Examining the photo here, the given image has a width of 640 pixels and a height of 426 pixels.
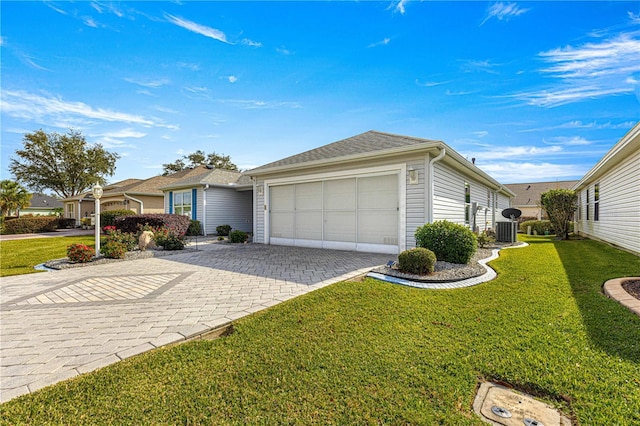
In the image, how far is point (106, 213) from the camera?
19.2 meters

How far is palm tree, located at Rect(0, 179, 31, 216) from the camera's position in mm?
24062

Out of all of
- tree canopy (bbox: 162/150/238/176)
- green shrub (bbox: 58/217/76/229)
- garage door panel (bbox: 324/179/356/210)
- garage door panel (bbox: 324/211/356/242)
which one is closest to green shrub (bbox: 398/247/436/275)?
garage door panel (bbox: 324/211/356/242)

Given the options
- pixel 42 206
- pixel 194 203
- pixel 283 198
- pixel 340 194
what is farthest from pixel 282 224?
pixel 42 206

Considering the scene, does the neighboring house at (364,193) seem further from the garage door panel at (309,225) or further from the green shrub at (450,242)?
the green shrub at (450,242)

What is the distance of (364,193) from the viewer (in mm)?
8703

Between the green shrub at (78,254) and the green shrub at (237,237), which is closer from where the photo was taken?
the green shrub at (78,254)

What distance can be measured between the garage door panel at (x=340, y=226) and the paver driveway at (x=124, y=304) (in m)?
1.55

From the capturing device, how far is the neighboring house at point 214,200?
15008 millimetres

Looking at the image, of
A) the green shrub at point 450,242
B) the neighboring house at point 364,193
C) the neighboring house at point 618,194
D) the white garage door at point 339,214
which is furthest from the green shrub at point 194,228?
the neighboring house at point 618,194

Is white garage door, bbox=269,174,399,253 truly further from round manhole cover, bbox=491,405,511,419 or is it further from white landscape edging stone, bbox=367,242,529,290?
round manhole cover, bbox=491,405,511,419

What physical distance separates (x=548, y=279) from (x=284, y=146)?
39.6 ft

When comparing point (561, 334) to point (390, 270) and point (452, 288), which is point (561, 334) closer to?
point (452, 288)

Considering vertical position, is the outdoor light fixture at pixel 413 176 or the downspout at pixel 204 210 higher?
the outdoor light fixture at pixel 413 176

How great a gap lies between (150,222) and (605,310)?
1400cm
